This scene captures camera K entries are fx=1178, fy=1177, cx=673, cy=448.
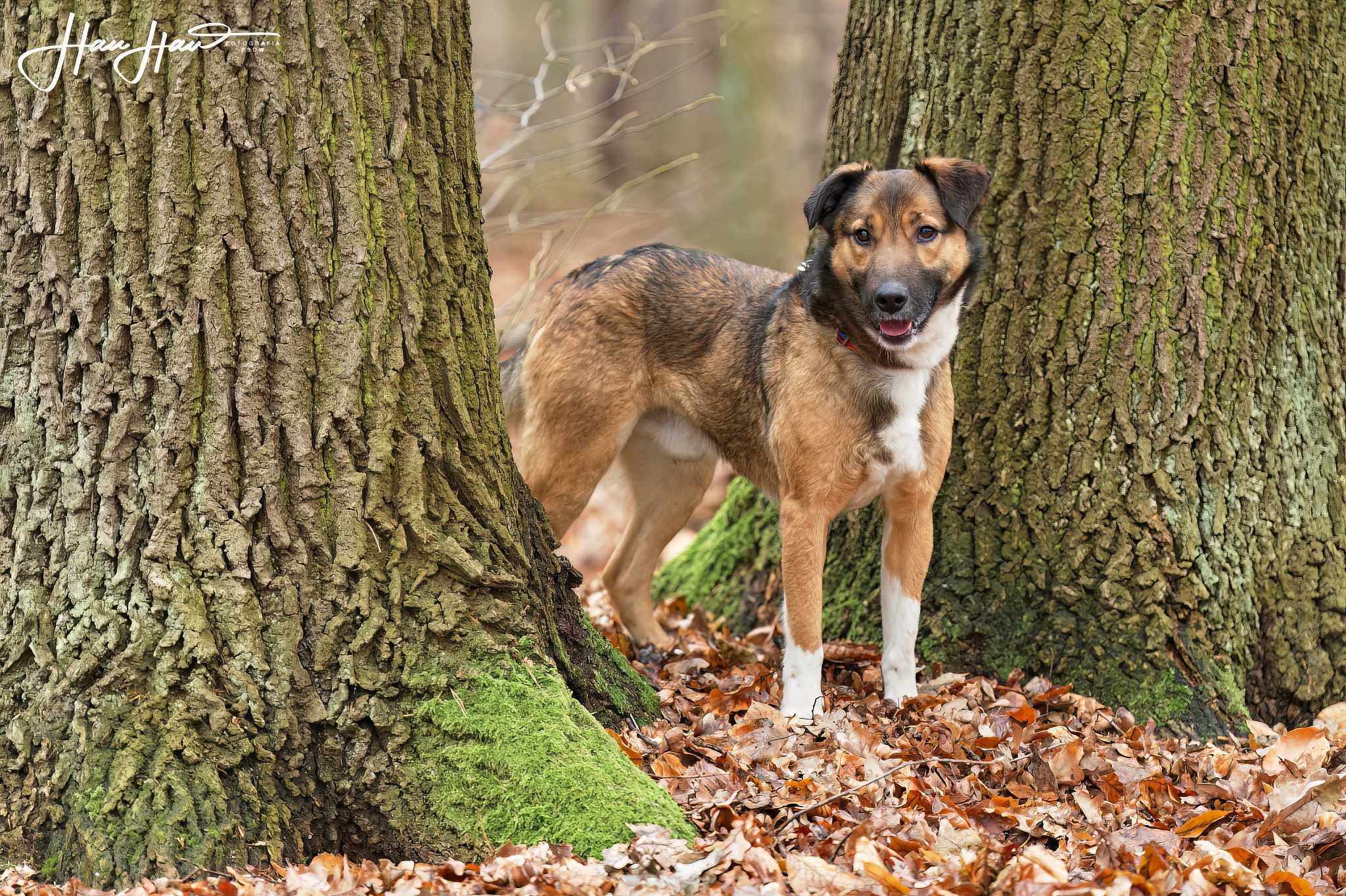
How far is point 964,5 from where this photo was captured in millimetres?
5039

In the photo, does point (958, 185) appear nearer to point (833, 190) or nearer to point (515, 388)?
point (833, 190)

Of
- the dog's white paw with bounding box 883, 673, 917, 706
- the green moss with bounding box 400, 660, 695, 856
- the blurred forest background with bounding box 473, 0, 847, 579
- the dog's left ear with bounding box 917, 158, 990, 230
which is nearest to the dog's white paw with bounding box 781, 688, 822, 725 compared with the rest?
the dog's white paw with bounding box 883, 673, 917, 706

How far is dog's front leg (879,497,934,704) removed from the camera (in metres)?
4.84

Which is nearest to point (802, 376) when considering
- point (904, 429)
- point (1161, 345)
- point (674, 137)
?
point (904, 429)

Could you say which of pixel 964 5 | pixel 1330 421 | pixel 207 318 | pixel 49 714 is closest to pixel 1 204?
pixel 207 318

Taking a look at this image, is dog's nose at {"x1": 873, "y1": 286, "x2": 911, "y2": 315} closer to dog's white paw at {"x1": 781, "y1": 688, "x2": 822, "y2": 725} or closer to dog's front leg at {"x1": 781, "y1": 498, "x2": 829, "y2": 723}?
dog's front leg at {"x1": 781, "y1": 498, "x2": 829, "y2": 723}

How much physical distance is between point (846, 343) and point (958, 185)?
0.74 m

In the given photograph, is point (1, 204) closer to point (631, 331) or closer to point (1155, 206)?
point (631, 331)

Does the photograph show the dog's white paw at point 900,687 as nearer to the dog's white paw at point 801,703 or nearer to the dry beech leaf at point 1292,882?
the dog's white paw at point 801,703

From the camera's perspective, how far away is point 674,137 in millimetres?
17406

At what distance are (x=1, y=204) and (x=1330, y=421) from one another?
505 cm

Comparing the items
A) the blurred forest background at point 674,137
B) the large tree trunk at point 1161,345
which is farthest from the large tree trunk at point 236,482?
the blurred forest background at point 674,137

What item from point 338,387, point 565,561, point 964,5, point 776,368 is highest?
point 964,5

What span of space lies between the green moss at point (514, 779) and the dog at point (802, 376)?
51.1 inches
